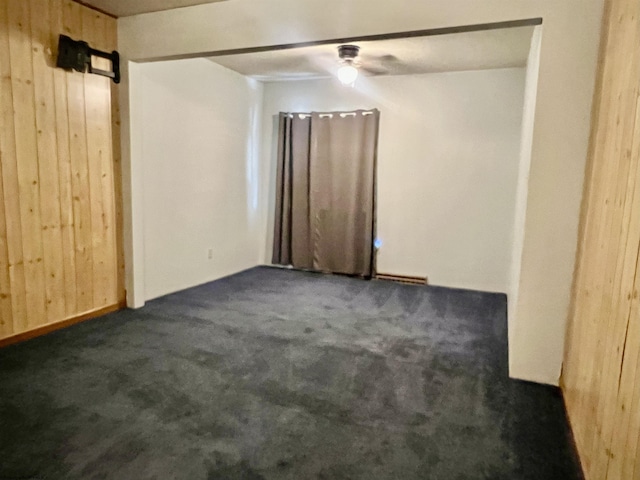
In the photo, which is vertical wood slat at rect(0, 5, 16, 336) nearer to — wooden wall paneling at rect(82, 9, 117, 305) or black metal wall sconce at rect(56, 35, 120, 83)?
black metal wall sconce at rect(56, 35, 120, 83)

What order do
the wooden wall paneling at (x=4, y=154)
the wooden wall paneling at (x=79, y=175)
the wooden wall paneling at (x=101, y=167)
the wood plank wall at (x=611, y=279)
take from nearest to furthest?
the wood plank wall at (x=611, y=279) < the wooden wall paneling at (x=4, y=154) < the wooden wall paneling at (x=79, y=175) < the wooden wall paneling at (x=101, y=167)

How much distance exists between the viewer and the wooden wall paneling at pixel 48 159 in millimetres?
2992

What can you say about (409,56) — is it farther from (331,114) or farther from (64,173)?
(64,173)

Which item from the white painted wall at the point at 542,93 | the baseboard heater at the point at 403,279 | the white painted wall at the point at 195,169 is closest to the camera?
the white painted wall at the point at 542,93

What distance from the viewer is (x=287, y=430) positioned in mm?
2080

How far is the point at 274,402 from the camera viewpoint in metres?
2.33

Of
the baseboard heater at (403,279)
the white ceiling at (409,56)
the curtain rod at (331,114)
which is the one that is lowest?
the baseboard heater at (403,279)

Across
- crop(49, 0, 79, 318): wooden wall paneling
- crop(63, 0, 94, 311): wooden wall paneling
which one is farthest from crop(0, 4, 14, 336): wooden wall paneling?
crop(63, 0, 94, 311): wooden wall paneling

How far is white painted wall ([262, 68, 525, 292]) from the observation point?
15.4 ft

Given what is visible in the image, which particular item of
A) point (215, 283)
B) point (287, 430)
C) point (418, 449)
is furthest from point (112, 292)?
point (418, 449)

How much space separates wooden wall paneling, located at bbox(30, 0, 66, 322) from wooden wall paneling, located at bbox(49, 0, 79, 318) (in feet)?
0.09

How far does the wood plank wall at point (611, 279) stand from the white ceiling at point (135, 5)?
2.50 meters

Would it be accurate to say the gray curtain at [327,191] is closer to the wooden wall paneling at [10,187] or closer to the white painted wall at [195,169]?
the white painted wall at [195,169]

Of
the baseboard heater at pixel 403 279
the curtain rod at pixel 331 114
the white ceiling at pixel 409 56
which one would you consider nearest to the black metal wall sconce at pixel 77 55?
the white ceiling at pixel 409 56
